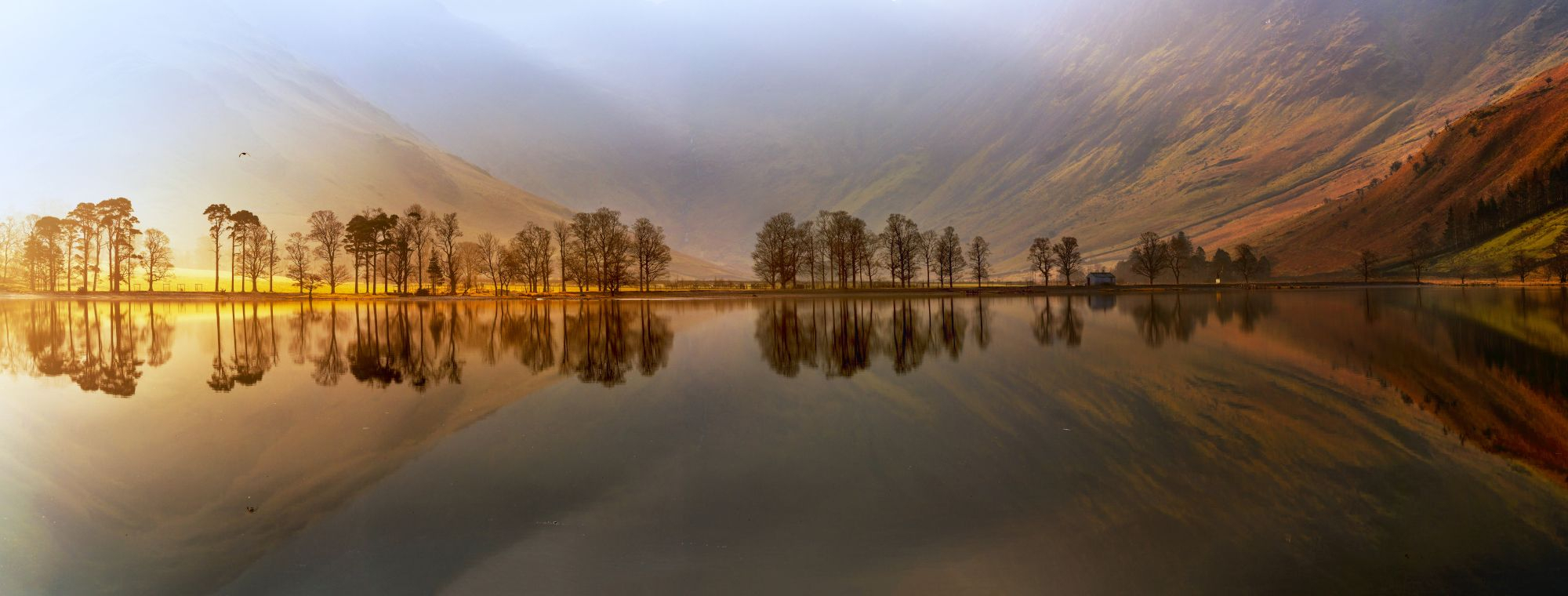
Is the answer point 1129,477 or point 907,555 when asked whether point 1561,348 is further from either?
point 907,555

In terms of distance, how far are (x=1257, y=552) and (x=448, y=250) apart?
11545 cm

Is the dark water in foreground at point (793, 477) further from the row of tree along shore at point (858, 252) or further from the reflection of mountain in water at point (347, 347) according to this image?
the row of tree along shore at point (858, 252)

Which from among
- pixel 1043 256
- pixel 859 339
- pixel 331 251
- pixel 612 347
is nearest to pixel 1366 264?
pixel 1043 256

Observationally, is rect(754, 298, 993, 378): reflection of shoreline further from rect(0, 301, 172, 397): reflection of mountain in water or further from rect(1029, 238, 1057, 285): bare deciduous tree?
rect(1029, 238, 1057, 285): bare deciduous tree

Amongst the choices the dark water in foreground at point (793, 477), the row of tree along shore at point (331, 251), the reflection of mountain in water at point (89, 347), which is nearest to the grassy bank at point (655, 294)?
the row of tree along shore at point (331, 251)

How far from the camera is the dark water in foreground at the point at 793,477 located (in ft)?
23.2

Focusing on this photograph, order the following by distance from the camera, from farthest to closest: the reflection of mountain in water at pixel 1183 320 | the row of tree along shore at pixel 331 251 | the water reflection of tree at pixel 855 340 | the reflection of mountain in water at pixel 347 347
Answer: the row of tree along shore at pixel 331 251 < the reflection of mountain in water at pixel 1183 320 < the water reflection of tree at pixel 855 340 < the reflection of mountain in water at pixel 347 347

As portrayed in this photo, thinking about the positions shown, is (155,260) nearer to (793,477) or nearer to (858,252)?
(858,252)

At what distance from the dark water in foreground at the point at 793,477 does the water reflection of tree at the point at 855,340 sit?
84 cm

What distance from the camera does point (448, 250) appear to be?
108 metres

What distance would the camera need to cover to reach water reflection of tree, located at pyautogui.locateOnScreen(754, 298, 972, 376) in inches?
920

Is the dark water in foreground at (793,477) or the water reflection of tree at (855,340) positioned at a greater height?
the water reflection of tree at (855,340)

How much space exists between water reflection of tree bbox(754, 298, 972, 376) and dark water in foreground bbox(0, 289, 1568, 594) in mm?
845

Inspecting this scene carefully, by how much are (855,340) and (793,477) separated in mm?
22024
